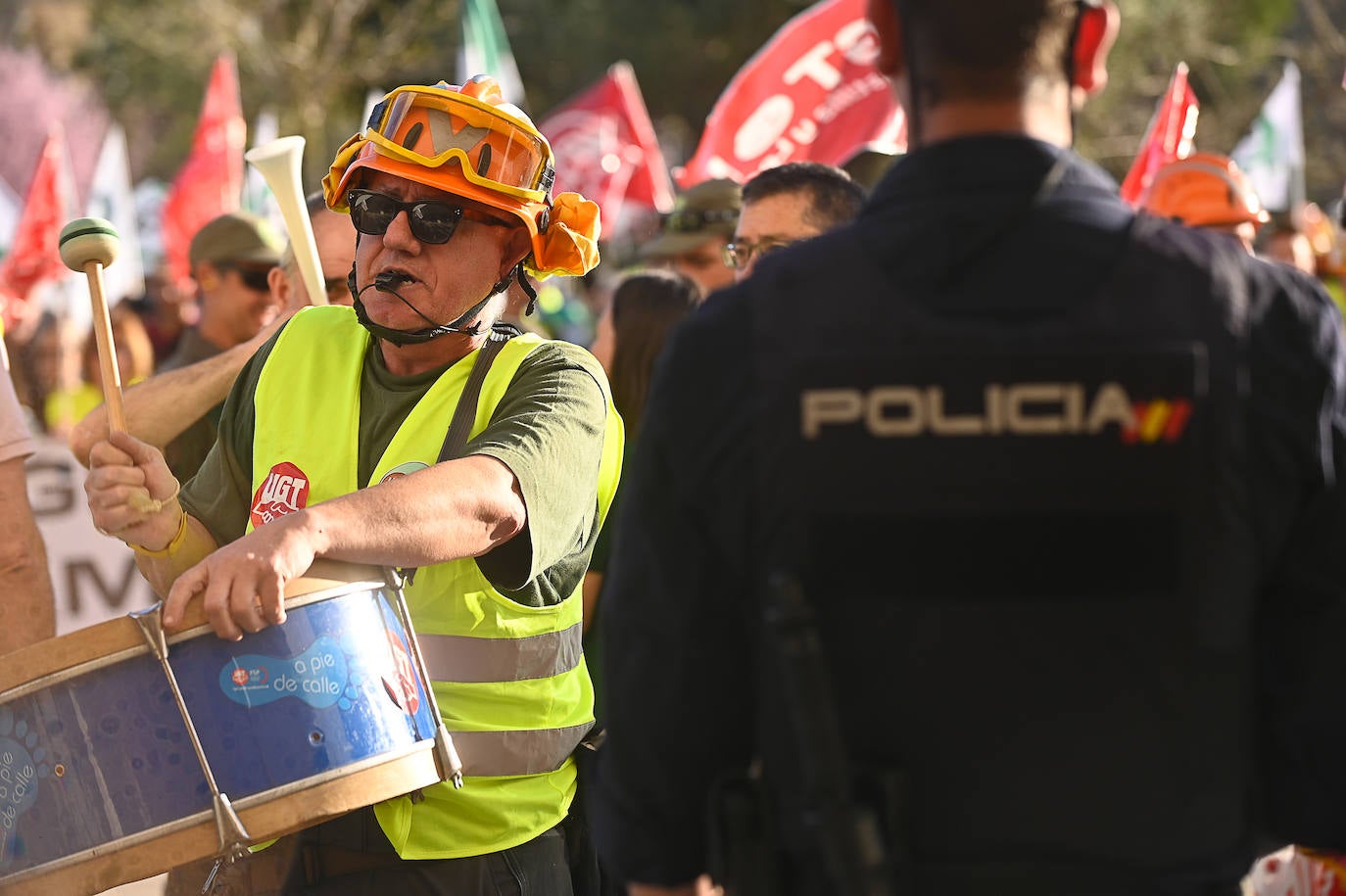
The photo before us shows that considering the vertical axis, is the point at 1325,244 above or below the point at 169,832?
below

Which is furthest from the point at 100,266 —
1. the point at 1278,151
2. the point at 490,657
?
the point at 1278,151

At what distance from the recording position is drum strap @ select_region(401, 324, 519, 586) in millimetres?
3051

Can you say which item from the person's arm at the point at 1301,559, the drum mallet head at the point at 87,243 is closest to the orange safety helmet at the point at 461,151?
the drum mallet head at the point at 87,243

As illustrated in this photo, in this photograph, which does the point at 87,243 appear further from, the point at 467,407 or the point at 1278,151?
the point at 1278,151

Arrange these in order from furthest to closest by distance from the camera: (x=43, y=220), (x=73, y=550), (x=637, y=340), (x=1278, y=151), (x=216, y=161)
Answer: (x=43, y=220)
(x=1278, y=151)
(x=216, y=161)
(x=73, y=550)
(x=637, y=340)

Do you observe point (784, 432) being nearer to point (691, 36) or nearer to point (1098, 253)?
point (1098, 253)

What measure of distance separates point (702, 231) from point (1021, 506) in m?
5.30

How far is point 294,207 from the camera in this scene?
170 inches

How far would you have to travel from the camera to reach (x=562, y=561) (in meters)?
3.22

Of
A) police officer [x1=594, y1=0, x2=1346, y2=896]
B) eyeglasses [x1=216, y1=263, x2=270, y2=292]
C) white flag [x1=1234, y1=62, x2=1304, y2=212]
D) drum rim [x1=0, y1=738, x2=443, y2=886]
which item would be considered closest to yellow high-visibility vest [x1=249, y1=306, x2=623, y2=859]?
drum rim [x1=0, y1=738, x2=443, y2=886]

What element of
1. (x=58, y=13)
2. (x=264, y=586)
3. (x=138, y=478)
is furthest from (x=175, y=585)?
(x=58, y=13)

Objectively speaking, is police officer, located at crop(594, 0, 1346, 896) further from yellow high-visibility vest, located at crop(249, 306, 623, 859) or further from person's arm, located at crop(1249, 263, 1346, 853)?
yellow high-visibility vest, located at crop(249, 306, 623, 859)

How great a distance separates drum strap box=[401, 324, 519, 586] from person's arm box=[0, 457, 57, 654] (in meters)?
0.93

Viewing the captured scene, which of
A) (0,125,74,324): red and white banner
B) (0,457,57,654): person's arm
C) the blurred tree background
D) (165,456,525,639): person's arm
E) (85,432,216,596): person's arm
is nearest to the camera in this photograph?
(165,456,525,639): person's arm
